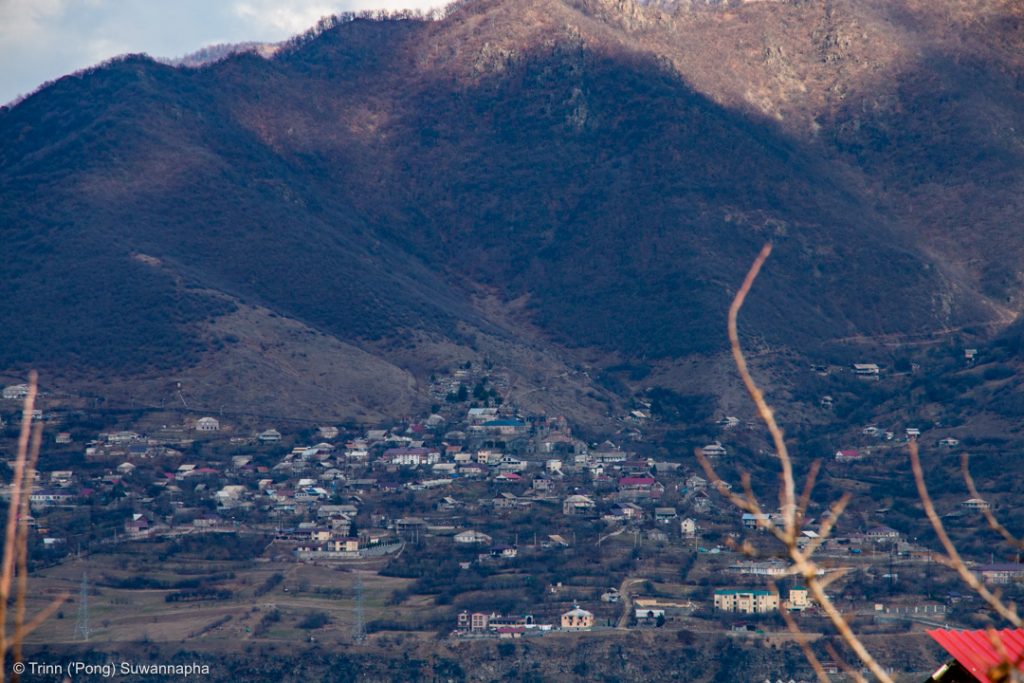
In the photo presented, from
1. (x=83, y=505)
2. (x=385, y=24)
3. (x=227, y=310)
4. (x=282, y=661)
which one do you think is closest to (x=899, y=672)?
(x=282, y=661)

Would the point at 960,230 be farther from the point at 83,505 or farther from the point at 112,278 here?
the point at 83,505

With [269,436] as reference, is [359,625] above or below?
below

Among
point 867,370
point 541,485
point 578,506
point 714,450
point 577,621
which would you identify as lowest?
point 577,621

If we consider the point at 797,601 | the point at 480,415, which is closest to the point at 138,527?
the point at 797,601

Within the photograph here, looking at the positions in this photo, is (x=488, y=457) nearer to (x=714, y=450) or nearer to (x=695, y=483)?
(x=695, y=483)

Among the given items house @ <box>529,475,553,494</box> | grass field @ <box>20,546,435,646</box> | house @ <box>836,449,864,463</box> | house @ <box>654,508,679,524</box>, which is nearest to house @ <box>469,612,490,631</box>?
grass field @ <box>20,546,435,646</box>

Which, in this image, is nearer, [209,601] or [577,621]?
[577,621]
